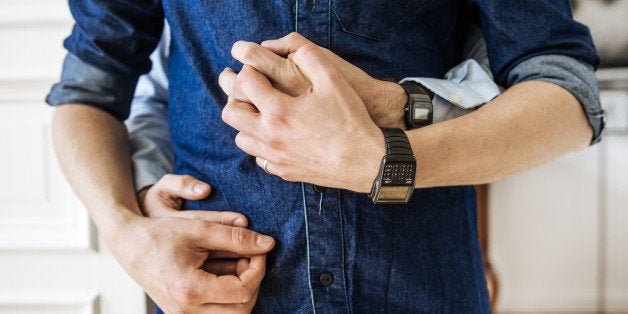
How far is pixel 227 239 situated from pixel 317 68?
10.3 inches

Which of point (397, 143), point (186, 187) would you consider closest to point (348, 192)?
point (397, 143)

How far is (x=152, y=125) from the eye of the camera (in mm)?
1034

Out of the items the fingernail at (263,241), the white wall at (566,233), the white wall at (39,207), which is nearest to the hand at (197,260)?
the fingernail at (263,241)

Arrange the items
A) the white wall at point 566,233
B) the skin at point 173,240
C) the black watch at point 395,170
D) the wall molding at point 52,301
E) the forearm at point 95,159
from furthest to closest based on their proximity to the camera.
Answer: the white wall at point 566,233 < the wall molding at point 52,301 < the forearm at point 95,159 < the skin at point 173,240 < the black watch at point 395,170

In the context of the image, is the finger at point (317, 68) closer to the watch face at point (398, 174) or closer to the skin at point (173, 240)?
the watch face at point (398, 174)

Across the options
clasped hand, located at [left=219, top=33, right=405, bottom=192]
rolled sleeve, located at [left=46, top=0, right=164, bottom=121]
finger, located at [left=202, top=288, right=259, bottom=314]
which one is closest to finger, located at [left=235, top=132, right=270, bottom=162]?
clasped hand, located at [left=219, top=33, right=405, bottom=192]

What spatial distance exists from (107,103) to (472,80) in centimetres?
60

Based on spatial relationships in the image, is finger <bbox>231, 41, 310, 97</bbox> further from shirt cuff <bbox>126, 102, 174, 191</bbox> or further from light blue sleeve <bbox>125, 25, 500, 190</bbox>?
shirt cuff <bbox>126, 102, 174, 191</bbox>

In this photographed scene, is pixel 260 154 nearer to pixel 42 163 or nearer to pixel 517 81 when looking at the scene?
pixel 517 81

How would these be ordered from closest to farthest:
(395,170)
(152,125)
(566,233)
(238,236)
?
(395,170) < (238,236) < (152,125) < (566,233)

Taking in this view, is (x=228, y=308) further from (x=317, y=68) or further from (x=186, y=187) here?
(x=317, y=68)

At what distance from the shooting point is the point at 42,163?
A: 114cm

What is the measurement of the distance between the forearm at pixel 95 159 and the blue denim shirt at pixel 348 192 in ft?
0.40

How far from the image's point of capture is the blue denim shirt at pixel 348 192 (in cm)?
75
